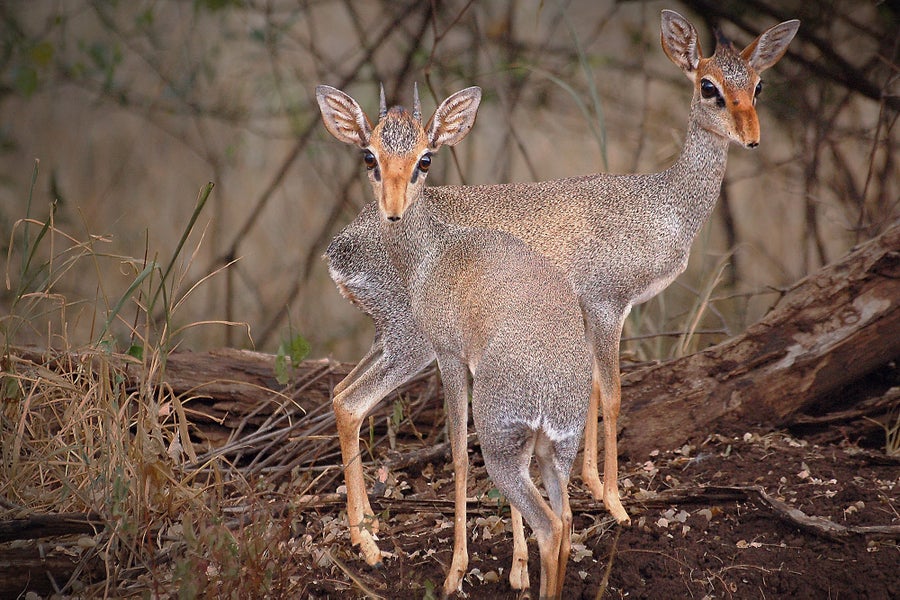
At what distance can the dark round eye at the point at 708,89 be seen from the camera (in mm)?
4417

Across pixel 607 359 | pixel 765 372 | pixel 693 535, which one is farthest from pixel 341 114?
→ pixel 765 372

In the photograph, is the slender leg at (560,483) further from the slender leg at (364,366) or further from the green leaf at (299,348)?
the green leaf at (299,348)

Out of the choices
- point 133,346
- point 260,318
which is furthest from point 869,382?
point 260,318

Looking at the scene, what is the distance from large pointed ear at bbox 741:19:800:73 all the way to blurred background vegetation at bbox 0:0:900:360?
7.65ft

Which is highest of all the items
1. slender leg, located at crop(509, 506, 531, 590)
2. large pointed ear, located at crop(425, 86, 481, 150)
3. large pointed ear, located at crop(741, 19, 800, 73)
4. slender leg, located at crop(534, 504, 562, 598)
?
large pointed ear, located at crop(741, 19, 800, 73)

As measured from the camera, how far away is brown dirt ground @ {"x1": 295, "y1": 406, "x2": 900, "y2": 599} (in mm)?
3662

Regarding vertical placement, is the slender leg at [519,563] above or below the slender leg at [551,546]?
below

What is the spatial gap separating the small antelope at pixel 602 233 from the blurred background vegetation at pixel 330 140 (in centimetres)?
229

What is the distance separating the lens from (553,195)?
4.66 metres

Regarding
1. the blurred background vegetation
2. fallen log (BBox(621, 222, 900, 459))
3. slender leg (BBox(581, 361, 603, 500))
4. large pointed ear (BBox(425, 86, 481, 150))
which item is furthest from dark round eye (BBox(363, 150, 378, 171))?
the blurred background vegetation

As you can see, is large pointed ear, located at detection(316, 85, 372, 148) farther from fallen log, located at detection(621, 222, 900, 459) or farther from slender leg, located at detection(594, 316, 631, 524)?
fallen log, located at detection(621, 222, 900, 459)

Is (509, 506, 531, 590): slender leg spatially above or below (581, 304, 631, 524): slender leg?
below

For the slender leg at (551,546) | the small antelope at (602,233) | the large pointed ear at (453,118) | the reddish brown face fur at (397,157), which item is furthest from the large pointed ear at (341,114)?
the slender leg at (551,546)

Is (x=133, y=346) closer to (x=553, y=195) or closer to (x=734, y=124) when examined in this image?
(x=553, y=195)
